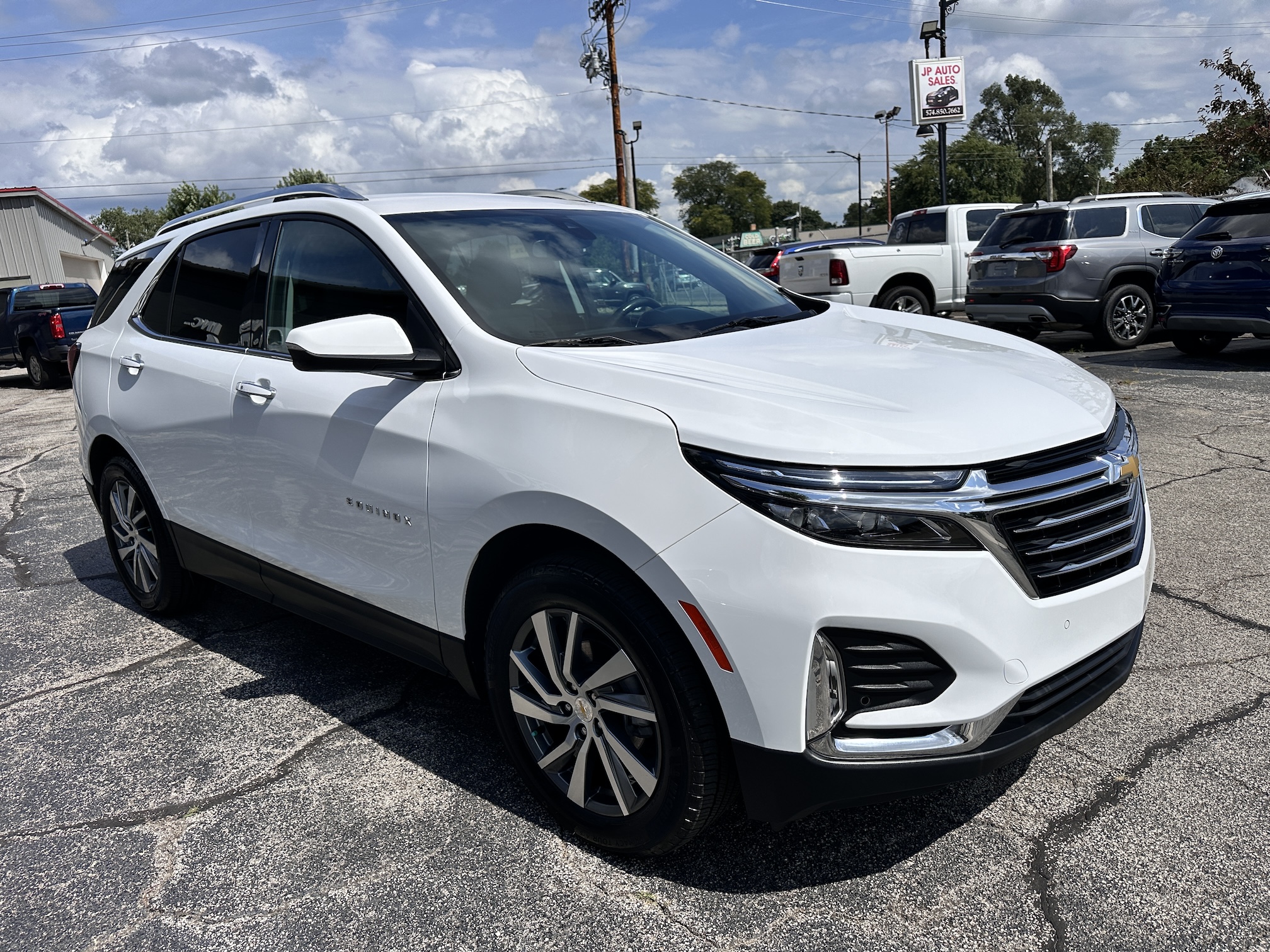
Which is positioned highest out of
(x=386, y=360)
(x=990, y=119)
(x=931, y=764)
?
(x=990, y=119)

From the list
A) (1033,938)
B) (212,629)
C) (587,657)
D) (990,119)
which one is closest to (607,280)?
(587,657)

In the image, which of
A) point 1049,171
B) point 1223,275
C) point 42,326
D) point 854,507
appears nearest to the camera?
point 854,507

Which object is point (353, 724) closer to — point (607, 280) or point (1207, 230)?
point (607, 280)

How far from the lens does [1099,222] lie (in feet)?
39.1

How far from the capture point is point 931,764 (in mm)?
2148

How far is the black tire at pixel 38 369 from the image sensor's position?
17.1 m

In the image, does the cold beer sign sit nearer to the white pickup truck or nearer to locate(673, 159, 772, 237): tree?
the white pickup truck

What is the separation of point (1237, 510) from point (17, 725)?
5857 mm

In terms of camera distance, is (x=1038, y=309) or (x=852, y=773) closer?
(x=852, y=773)

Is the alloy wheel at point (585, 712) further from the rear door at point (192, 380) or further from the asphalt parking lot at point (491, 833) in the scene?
the rear door at point (192, 380)

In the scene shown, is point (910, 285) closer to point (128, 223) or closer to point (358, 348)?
point (358, 348)

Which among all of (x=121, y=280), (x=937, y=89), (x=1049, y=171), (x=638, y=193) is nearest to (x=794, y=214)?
(x=638, y=193)

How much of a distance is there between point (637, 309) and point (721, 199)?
135956 mm

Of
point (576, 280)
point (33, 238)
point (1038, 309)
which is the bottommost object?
point (1038, 309)
